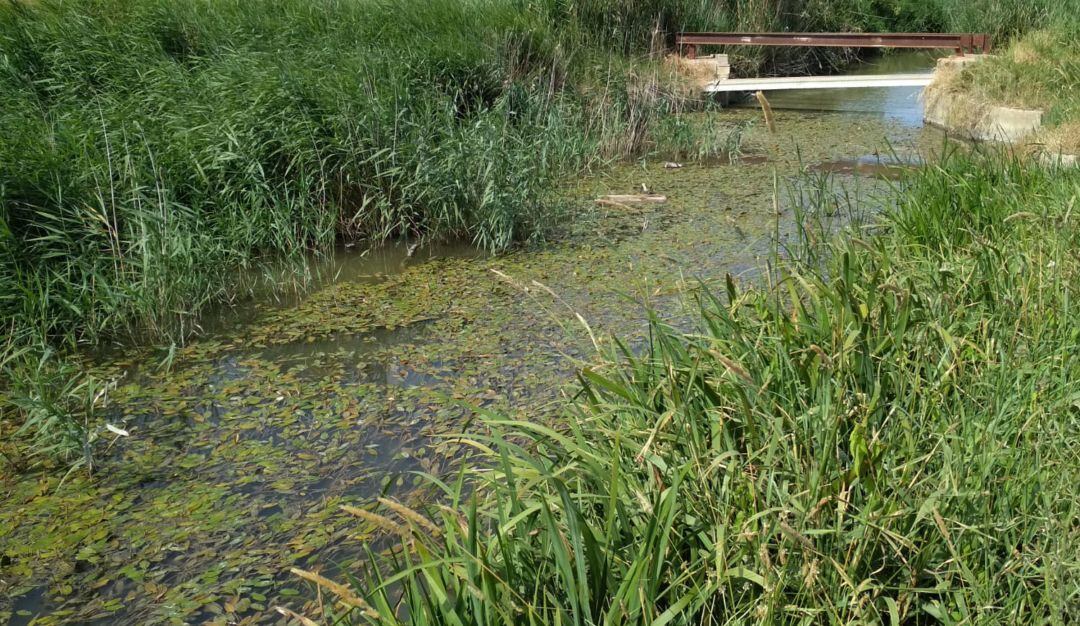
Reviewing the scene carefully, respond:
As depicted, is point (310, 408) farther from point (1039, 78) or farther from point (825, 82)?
point (825, 82)

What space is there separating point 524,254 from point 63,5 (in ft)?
16.2

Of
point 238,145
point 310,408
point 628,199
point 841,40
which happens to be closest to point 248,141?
point 238,145

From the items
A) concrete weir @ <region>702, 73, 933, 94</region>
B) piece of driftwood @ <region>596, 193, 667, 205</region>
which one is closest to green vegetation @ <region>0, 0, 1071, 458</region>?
piece of driftwood @ <region>596, 193, 667, 205</region>

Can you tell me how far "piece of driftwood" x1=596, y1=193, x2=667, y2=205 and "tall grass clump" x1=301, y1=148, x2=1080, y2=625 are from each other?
467 centimetres

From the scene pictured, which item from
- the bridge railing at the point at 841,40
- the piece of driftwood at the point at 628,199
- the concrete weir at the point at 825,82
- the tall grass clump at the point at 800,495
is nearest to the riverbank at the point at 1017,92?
the concrete weir at the point at 825,82

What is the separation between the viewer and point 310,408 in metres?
4.27

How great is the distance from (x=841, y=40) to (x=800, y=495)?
1276 centimetres

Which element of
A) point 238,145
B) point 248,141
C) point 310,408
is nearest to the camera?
point 310,408

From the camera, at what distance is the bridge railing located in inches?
499

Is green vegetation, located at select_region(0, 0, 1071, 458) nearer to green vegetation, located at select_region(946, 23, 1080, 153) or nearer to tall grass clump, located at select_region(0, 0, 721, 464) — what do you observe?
tall grass clump, located at select_region(0, 0, 721, 464)

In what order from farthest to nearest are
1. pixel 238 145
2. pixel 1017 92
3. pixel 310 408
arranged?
pixel 1017 92 < pixel 238 145 < pixel 310 408

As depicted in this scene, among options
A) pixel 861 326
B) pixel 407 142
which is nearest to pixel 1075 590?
pixel 861 326

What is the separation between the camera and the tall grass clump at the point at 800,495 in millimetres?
1902

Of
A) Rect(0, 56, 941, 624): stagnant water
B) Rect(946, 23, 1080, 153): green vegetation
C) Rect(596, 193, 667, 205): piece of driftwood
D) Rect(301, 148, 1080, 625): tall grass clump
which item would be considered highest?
Rect(946, 23, 1080, 153): green vegetation
